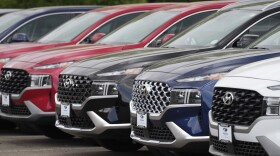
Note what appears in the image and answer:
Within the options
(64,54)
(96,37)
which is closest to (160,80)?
(64,54)

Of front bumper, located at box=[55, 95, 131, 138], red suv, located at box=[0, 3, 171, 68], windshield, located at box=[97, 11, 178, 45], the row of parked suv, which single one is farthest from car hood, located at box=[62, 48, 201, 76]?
red suv, located at box=[0, 3, 171, 68]

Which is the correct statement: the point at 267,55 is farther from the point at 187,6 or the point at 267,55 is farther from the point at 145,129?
the point at 187,6

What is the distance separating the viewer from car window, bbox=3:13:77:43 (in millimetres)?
16906

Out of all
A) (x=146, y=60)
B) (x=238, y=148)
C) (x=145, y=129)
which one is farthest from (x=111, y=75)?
(x=238, y=148)

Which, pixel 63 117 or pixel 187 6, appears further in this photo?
pixel 187 6

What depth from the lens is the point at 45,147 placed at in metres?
12.3

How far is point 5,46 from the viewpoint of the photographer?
14984 millimetres

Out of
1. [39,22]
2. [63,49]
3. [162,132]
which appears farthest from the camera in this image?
[39,22]

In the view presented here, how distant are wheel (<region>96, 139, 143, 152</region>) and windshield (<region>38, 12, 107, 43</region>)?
3835 mm

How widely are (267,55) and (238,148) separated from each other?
1.66 m

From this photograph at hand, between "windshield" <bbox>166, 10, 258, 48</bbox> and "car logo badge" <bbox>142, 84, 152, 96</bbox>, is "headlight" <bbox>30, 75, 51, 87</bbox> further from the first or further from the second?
"car logo badge" <bbox>142, 84, 152, 96</bbox>

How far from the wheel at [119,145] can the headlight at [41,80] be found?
138 centimetres

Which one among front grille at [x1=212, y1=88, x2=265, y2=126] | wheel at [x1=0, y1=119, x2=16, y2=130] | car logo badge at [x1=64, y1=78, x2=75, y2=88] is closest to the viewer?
front grille at [x1=212, y1=88, x2=265, y2=126]

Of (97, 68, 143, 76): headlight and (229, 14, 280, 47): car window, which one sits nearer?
(97, 68, 143, 76): headlight
